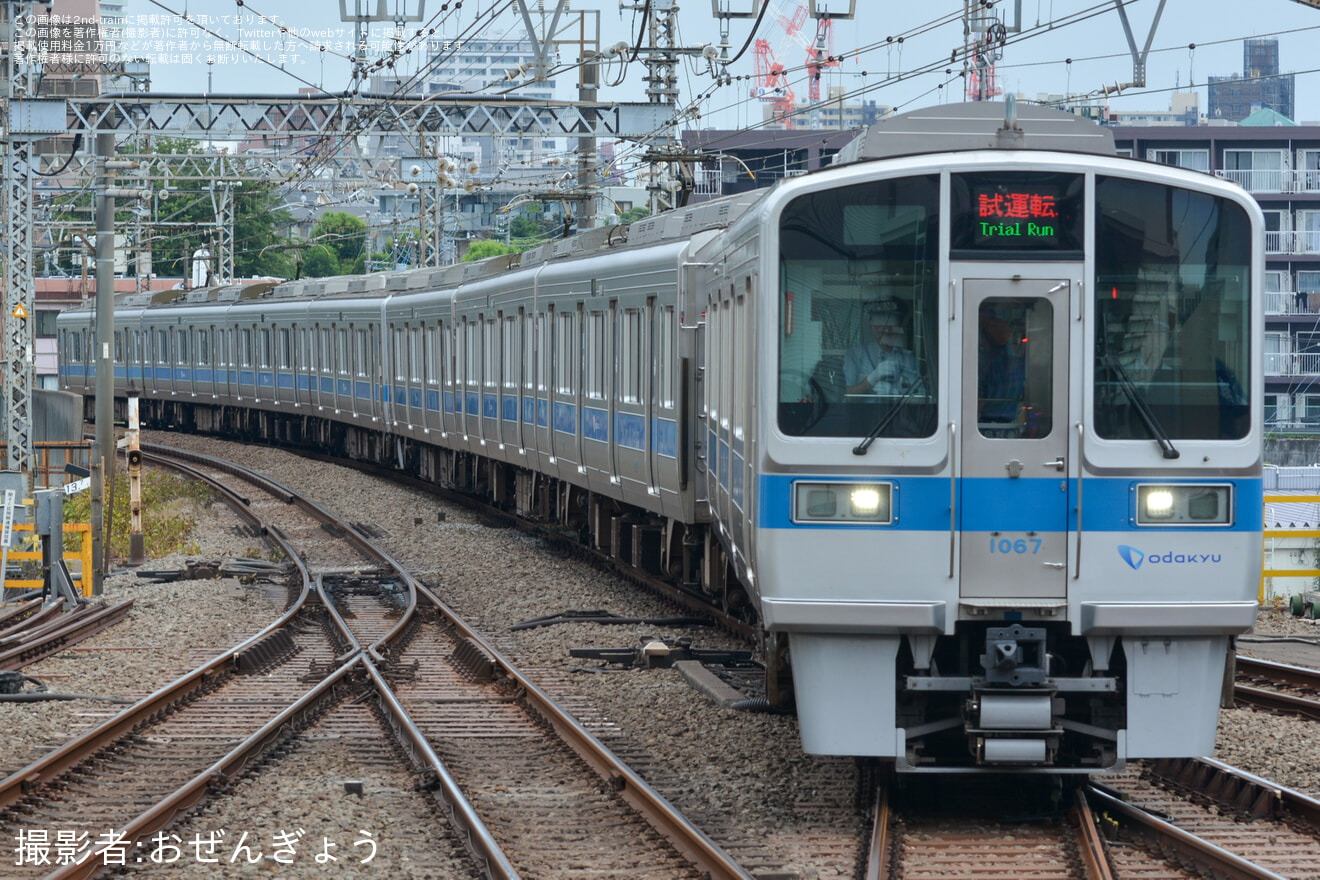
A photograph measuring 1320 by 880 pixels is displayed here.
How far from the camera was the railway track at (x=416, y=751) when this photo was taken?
6.49 m

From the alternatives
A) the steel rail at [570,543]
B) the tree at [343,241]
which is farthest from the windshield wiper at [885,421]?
the tree at [343,241]

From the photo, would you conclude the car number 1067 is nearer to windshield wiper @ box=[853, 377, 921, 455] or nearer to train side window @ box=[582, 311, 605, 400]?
windshield wiper @ box=[853, 377, 921, 455]

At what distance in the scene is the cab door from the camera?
6348 millimetres

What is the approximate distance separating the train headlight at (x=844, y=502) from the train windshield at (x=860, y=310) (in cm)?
19

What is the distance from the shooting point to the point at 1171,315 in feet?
21.0

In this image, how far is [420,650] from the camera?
11914 mm

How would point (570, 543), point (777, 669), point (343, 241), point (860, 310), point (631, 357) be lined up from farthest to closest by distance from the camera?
point (343, 241) < point (570, 543) < point (631, 357) < point (777, 669) < point (860, 310)

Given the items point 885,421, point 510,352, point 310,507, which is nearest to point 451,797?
point 885,421

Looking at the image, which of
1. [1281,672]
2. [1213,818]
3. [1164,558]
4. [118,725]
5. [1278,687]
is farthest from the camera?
[1281,672]

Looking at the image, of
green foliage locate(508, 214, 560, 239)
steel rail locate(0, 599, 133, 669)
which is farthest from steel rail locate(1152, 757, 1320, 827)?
green foliage locate(508, 214, 560, 239)

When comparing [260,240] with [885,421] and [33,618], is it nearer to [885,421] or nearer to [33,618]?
[33,618]

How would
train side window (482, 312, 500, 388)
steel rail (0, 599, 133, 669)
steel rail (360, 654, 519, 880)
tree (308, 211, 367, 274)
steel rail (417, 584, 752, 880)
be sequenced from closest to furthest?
steel rail (417, 584, 752, 880) < steel rail (360, 654, 519, 880) < steel rail (0, 599, 133, 669) < train side window (482, 312, 500, 388) < tree (308, 211, 367, 274)

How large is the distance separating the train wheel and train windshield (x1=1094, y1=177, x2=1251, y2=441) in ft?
5.54

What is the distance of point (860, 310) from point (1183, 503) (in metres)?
1.34
